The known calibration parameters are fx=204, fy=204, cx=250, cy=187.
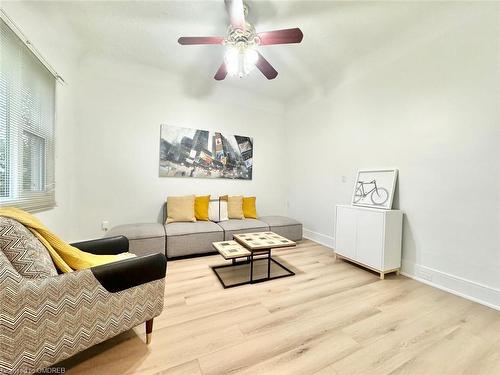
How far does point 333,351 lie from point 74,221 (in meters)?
3.39

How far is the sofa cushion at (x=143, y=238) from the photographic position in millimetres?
2566

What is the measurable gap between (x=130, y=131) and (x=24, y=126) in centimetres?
151

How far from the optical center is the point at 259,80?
3506 mm

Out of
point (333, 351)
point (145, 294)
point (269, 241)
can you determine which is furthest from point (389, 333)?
point (145, 294)

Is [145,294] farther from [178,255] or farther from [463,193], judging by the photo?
[463,193]

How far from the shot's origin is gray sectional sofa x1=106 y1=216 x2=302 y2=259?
2607mm

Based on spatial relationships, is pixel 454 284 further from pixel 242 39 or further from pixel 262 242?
pixel 242 39

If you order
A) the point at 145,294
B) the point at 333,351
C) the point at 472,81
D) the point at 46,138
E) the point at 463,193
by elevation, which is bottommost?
the point at 333,351

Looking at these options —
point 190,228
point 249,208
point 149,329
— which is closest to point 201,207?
point 190,228

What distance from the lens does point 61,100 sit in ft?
7.91

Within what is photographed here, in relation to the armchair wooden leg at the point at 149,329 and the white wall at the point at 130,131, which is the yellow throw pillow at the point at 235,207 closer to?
the white wall at the point at 130,131

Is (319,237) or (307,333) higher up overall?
(319,237)

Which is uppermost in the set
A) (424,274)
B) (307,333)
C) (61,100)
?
(61,100)

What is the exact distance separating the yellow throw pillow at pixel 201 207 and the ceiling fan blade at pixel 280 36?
235cm
